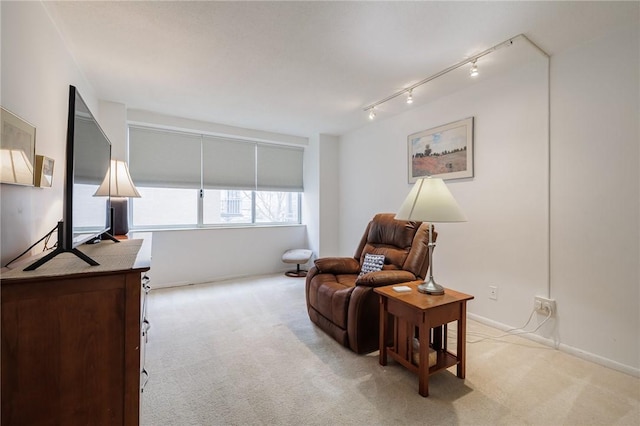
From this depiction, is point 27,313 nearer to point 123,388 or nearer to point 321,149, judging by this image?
point 123,388

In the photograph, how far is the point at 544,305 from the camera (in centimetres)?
227

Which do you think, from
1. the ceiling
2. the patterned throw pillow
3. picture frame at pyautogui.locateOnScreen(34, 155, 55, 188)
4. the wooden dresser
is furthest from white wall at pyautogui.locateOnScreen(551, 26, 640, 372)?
picture frame at pyautogui.locateOnScreen(34, 155, 55, 188)

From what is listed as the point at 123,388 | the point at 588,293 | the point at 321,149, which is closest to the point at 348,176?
the point at 321,149

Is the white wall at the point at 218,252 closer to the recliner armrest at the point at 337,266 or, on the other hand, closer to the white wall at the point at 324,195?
the white wall at the point at 324,195

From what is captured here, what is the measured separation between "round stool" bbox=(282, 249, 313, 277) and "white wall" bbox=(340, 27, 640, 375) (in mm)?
1995

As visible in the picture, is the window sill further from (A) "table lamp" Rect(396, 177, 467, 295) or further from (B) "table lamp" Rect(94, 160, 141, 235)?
(A) "table lamp" Rect(396, 177, 467, 295)

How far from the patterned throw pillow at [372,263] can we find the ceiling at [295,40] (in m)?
1.68

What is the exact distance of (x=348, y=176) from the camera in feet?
14.7

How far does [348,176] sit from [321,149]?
2.08 feet

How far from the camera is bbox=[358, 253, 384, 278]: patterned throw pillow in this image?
8.37 feet

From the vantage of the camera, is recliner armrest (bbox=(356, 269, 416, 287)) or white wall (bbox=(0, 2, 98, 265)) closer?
white wall (bbox=(0, 2, 98, 265))

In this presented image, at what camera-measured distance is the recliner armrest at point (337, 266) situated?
2.70 m

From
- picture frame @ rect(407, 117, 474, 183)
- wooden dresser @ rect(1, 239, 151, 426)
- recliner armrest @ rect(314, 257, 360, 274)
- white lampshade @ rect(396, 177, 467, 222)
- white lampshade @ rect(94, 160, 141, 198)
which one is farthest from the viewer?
picture frame @ rect(407, 117, 474, 183)

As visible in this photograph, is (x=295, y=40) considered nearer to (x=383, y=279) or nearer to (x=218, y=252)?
(x=383, y=279)
